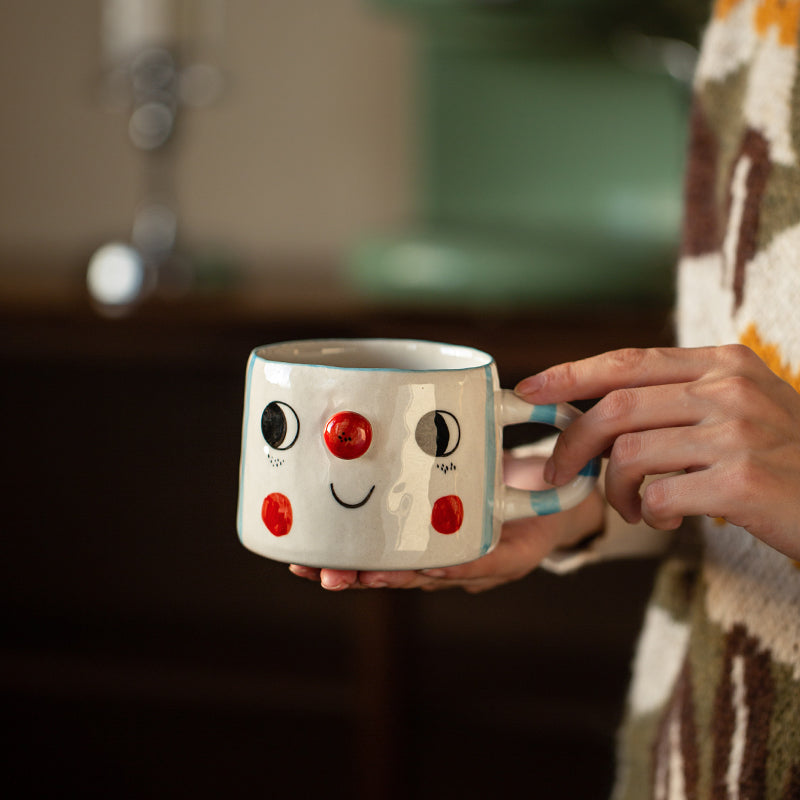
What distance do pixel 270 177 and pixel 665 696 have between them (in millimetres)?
1416

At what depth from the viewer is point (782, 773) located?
502 millimetres

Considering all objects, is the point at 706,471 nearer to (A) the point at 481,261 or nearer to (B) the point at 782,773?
(B) the point at 782,773

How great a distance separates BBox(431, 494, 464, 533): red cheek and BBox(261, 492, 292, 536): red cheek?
0.07 meters

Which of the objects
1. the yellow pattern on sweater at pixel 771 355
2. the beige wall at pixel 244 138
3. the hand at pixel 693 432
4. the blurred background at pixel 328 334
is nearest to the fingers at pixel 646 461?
the hand at pixel 693 432

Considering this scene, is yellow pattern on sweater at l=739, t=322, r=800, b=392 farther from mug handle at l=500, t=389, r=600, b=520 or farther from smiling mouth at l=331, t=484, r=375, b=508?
smiling mouth at l=331, t=484, r=375, b=508

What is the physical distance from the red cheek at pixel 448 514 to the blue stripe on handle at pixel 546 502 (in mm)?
58

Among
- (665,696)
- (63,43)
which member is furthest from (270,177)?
(665,696)

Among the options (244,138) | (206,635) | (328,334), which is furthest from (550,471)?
(244,138)

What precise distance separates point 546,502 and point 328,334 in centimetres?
80

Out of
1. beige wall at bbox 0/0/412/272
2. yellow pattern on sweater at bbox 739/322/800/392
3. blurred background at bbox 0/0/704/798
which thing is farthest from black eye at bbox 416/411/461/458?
beige wall at bbox 0/0/412/272

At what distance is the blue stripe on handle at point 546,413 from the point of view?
1.50 feet

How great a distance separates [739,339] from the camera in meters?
0.55

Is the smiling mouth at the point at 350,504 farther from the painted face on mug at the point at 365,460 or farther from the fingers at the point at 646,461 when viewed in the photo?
the fingers at the point at 646,461

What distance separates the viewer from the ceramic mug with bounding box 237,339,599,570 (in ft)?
1.35
